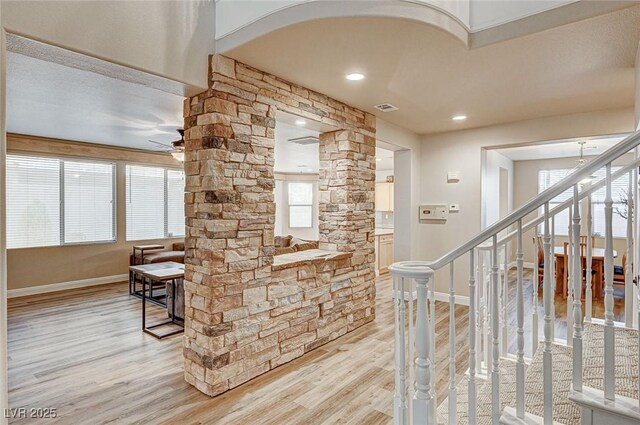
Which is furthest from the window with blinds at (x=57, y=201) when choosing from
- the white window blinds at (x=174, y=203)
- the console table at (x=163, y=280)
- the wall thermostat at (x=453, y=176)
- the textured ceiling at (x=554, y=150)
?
the textured ceiling at (x=554, y=150)

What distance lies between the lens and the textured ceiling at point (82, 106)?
10.3 ft

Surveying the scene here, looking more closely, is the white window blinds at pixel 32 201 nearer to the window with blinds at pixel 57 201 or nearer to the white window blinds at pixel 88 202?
the window with blinds at pixel 57 201

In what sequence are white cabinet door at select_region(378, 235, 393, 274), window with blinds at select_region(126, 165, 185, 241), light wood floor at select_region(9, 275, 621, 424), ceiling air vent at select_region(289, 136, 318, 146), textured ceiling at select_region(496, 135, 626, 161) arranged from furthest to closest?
white cabinet door at select_region(378, 235, 393, 274) < window with blinds at select_region(126, 165, 185, 241) < textured ceiling at select_region(496, 135, 626, 161) < ceiling air vent at select_region(289, 136, 318, 146) < light wood floor at select_region(9, 275, 621, 424)

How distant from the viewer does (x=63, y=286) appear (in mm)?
6168

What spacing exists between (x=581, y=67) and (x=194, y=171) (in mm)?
3198

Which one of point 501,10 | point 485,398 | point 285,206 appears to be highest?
point 501,10

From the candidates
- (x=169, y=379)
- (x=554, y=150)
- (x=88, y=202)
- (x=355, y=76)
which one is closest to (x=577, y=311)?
(x=355, y=76)

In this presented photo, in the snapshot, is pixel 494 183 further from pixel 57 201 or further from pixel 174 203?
pixel 57 201

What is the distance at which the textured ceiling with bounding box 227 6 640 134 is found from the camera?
2344 mm

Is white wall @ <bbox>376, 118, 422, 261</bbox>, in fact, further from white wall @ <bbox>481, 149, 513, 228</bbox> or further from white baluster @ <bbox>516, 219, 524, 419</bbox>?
white baluster @ <bbox>516, 219, 524, 419</bbox>

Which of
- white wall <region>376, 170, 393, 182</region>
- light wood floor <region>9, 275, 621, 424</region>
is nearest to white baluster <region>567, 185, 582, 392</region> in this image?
light wood floor <region>9, 275, 621, 424</region>

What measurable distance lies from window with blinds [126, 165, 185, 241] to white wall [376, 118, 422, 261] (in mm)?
4876

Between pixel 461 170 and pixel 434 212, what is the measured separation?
0.72 meters

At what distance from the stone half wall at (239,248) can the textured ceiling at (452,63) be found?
283 mm
